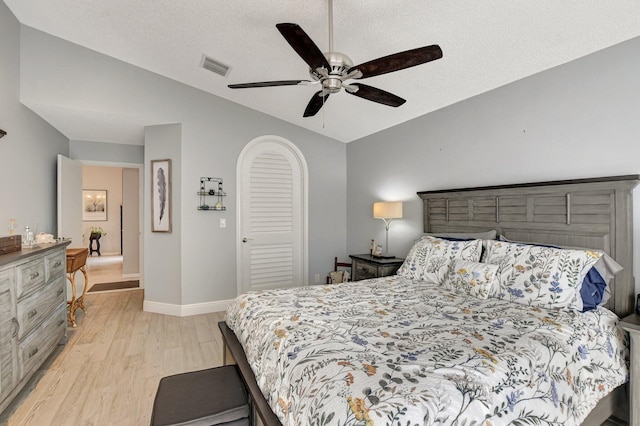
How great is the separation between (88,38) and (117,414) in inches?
144

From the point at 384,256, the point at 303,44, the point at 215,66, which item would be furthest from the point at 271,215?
the point at 303,44

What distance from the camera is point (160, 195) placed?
425 cm

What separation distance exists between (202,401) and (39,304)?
204 centimetres

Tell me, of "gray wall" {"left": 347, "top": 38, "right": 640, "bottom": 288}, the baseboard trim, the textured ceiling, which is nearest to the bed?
"gray wall" {"left": 347, "top": 38, "right": 640, "bottom": 288}

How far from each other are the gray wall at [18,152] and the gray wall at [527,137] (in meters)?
4.06

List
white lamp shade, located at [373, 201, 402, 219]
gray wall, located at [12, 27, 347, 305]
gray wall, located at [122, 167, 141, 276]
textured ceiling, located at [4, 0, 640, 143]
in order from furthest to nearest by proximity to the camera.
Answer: gray wall, located at [122, 167, 141, 276] < white lamp shade, located at [373, 201, 402, 219] < gray wall, located at [12, 27, 347, 305] < textured ceiling, located at [4, 0, 640, 143]

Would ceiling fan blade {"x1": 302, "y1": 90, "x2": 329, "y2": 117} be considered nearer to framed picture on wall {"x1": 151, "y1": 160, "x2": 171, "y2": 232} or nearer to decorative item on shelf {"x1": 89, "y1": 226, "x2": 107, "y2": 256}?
framed picture on wall {"x1": 151, "y1": 160, "x2": 171, "y2": 232}

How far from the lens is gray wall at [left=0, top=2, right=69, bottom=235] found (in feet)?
9.84

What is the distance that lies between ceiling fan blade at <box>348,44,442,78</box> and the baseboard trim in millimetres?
3572

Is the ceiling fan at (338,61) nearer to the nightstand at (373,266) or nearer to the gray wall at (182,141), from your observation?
the nightstand at (373,266)

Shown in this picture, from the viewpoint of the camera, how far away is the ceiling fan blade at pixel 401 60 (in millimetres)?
1794

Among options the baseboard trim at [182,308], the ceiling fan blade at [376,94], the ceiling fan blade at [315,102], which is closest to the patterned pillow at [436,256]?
the ceiling fan blade at [376,94]

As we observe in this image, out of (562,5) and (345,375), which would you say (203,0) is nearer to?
(562,5)

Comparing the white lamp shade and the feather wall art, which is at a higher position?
the feather wall art
